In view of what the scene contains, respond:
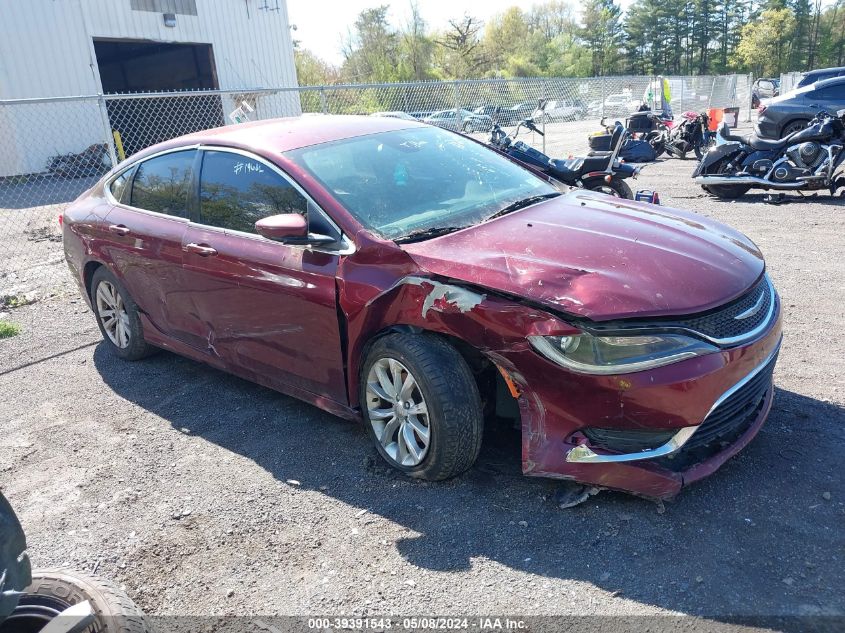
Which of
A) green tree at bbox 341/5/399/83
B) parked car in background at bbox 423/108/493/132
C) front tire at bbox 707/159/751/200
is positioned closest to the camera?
front tire at bbox 707/159/751/200

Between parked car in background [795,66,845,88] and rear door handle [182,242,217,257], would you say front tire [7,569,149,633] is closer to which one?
rear door handle [182,242,217,257]

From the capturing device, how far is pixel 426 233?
343cm

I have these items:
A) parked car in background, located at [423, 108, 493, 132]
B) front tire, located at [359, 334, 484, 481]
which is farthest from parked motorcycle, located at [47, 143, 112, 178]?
front tire, located at [359, 334, 484, 481]

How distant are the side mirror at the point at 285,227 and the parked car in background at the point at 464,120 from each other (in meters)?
10.1

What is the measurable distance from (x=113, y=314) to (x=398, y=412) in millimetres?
2998

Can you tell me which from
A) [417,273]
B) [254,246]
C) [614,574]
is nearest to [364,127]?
[254,246]

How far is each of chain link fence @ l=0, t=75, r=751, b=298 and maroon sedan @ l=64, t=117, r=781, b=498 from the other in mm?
4628

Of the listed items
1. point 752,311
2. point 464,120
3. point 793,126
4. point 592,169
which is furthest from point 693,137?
point 752,311

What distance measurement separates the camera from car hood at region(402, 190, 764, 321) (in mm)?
2818

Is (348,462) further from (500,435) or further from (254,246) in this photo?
(254,246)

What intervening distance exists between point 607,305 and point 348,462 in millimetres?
1677

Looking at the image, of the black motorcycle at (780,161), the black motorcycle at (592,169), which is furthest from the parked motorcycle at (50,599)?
the black motorcycle at (780,161)

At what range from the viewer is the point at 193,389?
4.80m

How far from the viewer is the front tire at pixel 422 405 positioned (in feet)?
10.2
